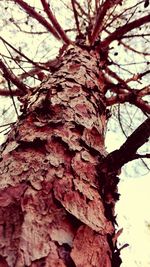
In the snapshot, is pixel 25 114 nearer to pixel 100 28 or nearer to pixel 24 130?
pixel 24 130

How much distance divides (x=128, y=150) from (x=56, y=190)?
0.72 ft

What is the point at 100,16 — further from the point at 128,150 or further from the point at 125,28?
the point at 128,150

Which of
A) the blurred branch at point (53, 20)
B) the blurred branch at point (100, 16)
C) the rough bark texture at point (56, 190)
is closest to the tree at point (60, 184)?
the rough bark texture at point (56, 190)

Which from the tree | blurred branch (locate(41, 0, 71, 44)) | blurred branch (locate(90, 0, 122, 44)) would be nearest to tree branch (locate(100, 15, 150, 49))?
blurred branch (locate(90, 0, 122, 44))

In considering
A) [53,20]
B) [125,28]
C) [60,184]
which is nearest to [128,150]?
[60,184]

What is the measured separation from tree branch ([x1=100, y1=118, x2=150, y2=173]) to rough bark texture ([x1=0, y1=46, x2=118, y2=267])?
1.8 inches

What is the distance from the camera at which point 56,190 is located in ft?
2.89

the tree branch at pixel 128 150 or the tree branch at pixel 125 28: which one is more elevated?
the tree branch at pixel 125 28

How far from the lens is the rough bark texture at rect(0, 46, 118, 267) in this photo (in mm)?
727

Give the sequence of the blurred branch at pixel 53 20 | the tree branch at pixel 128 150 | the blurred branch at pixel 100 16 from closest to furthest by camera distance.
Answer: the tree branch at pixel 128 150, the blurred branch at pixel 100 16, the blurred branch at pixel 53 20

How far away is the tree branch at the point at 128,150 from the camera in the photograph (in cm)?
88

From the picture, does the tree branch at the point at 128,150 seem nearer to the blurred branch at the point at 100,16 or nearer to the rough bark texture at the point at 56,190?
the rough bark texture at the point at 56,190

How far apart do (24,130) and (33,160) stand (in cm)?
22

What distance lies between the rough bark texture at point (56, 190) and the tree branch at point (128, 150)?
0.05 meters
